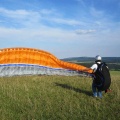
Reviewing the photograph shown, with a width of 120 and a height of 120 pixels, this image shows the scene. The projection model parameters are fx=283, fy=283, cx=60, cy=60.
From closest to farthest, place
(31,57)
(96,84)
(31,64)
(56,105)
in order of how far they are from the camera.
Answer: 1. (56,105)
2. (96,84)
3. (31,64)
4. (31,57)

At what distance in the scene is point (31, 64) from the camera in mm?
27766

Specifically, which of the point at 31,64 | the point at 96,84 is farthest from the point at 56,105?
the point at 31,64

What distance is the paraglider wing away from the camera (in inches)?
1041

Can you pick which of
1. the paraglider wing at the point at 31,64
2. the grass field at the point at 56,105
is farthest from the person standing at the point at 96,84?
the paraglider wing at the point at 31,64

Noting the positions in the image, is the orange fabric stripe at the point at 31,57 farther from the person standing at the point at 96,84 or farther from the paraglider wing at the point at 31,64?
the person standing at the point at 96,84

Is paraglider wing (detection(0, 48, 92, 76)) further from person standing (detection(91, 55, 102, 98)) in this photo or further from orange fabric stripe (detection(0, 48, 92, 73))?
person standing (detection(91, 55, 102, 98))

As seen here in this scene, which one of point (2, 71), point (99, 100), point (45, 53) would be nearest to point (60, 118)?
point (99, 100)

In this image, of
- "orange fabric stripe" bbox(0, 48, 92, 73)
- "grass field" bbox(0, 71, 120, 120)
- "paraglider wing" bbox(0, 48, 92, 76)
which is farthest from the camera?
"orange fabric stripe" bbox(0, 48, 92, 73)

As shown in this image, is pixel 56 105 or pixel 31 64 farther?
pixel 31 64

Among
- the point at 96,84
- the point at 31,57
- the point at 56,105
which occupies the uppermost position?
the point at 31,57

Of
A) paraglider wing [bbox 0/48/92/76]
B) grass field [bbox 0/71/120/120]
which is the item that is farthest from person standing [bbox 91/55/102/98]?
paraglider wing [bbox 0/48/92/76]

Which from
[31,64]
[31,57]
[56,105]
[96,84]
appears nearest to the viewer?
[56,105]

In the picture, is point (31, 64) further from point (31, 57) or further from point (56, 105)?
point (56, 105)

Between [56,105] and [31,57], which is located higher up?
[31,57]
